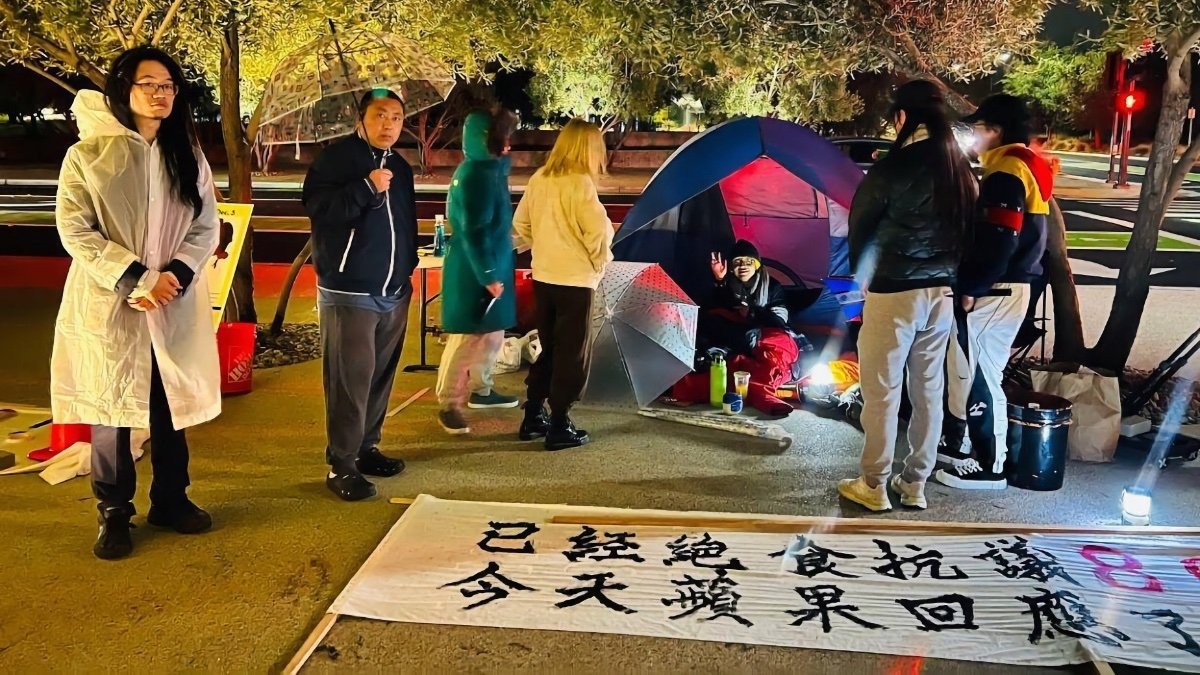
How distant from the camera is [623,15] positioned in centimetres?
651

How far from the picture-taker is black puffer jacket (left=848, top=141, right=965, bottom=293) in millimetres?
3807

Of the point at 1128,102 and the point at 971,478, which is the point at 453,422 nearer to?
the point at 971,478

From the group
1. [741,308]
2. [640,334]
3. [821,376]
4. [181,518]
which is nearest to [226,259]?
[181,518]

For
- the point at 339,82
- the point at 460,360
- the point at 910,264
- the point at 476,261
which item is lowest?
the point at 460,360

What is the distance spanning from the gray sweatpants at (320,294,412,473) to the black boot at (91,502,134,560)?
0.87 metres

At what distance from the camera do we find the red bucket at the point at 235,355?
5.72m

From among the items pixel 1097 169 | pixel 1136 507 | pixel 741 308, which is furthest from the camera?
pixel 1097 169

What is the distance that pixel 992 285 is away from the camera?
4.20m

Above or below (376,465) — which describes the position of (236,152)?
above

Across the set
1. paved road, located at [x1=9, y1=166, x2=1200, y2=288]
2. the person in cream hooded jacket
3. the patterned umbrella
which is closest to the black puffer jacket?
the person in cream hooded jacket

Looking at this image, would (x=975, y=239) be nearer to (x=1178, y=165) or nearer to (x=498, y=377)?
(x=1178, y=165)

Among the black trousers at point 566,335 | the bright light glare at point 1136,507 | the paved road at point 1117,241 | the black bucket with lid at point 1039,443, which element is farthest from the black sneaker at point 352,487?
the paved road at point 1117,241

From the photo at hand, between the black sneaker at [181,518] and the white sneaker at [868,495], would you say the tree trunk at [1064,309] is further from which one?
the black sneaker at [181,518]

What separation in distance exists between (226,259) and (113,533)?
2.11 metres
